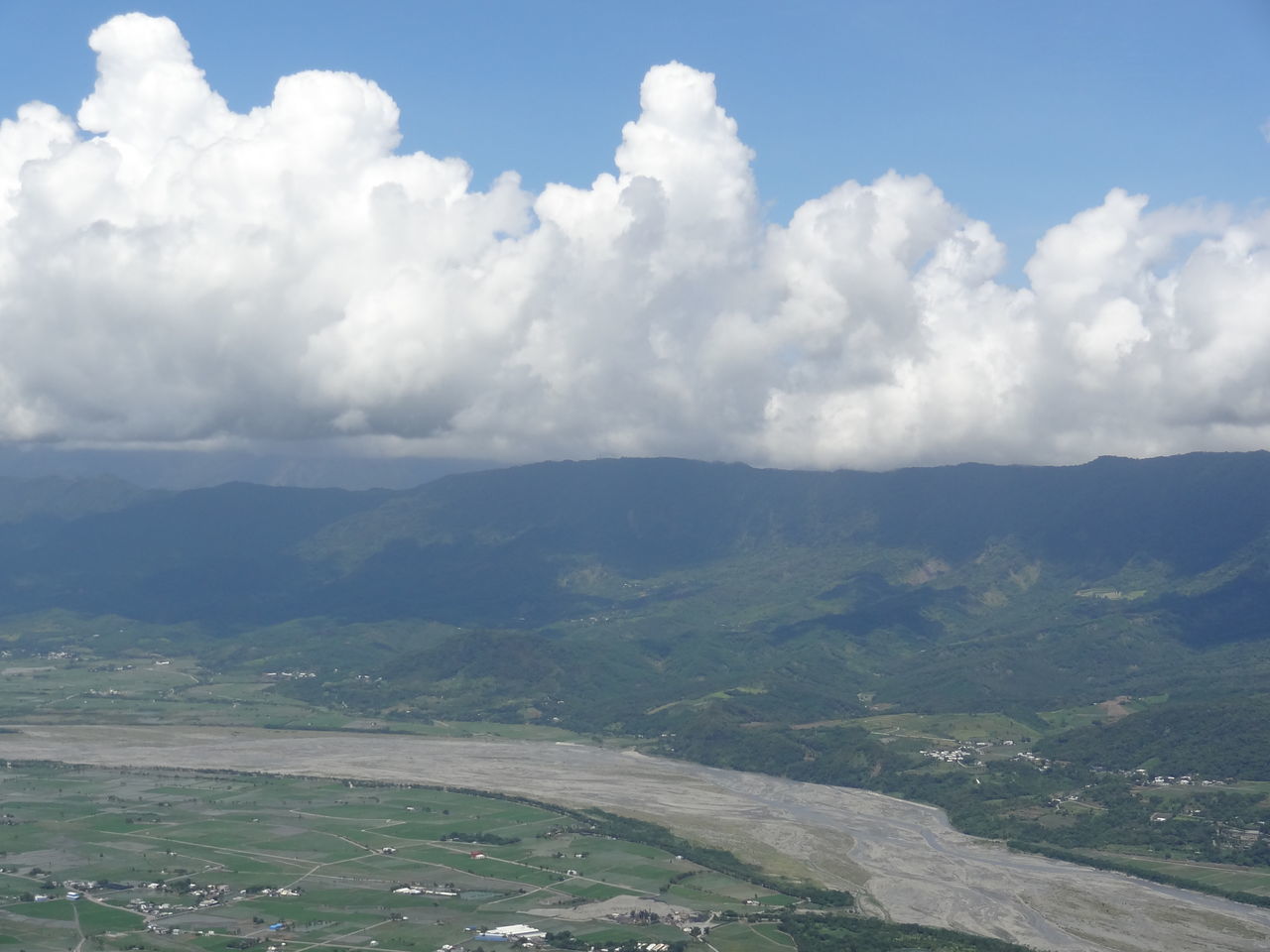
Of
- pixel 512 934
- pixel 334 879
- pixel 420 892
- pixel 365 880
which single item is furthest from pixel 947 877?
pixel 334 879

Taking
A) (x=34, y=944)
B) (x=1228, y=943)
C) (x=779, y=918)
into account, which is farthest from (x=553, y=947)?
(x=1228, y=943)

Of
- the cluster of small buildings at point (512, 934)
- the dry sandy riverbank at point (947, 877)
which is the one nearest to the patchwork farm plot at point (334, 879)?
the cluster of small buildings at point (512, 934)

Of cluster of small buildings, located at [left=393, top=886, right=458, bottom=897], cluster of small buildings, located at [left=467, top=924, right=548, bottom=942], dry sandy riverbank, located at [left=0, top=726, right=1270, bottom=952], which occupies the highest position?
cluster of small buildings, located at [left=467, top=924, right=548, bottom=942]

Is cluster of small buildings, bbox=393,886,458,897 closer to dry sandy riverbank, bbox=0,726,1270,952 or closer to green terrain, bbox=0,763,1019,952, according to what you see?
green terrain, bbox=0,763,1019,952

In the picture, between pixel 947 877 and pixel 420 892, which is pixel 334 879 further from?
pixel 947 877

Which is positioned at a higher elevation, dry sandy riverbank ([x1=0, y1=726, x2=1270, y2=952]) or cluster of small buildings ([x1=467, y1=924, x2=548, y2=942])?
cluster of small buildings ([x1=467, y1=924, x2=548, y2=942])

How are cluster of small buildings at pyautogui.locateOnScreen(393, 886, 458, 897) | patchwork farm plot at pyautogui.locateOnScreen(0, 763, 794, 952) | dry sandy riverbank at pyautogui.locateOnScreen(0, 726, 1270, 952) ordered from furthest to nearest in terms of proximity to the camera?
cluster of small buildings at pyautogui.locateOnScreen(393, 886, 458, 897) < dry sandy riverbank at pyautogui.locateOnScreen(0, 726, 1270, 952) < patchwork farm plot at pyautogui.locateOnScreen(0, 763, 794, 952)

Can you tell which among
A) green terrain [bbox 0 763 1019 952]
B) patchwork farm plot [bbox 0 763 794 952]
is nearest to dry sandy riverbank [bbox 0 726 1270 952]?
green terrain [bbox 0 763 1019 952]

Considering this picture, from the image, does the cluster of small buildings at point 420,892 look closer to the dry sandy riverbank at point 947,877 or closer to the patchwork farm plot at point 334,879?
Answer: the patchwork farm plot at point 334,879

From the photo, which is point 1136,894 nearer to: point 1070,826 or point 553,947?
point 1070,826
